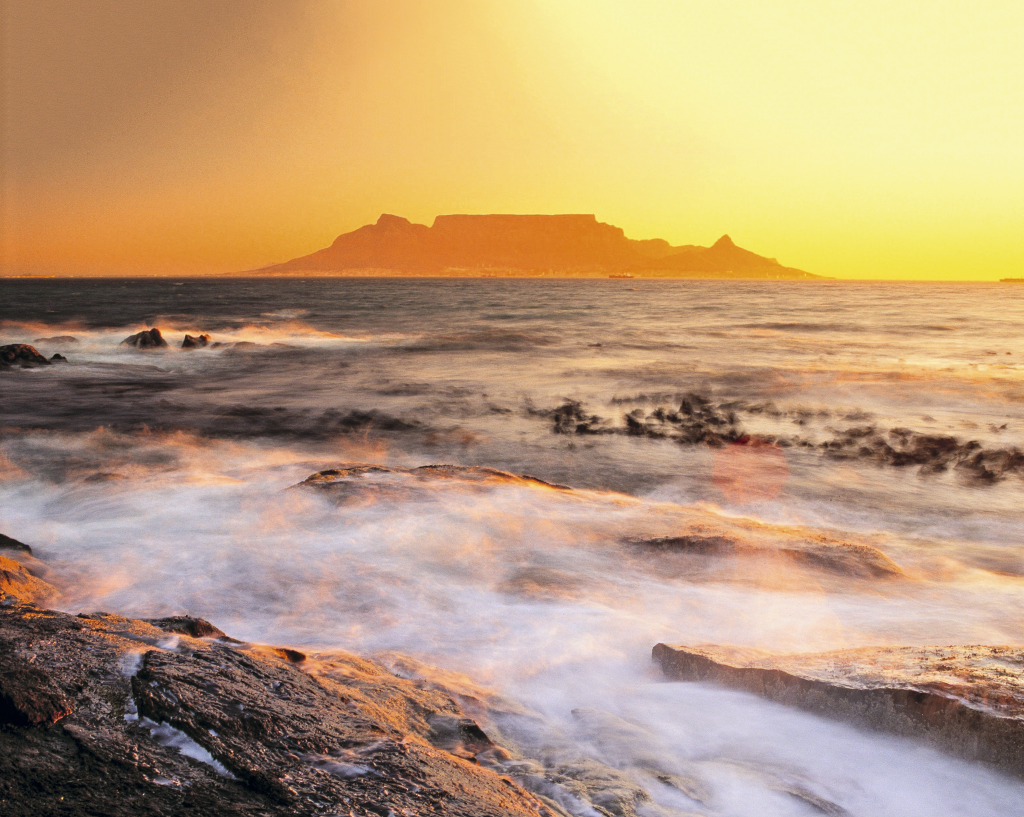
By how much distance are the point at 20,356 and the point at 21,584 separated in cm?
1843

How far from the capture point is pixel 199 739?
2.26 m

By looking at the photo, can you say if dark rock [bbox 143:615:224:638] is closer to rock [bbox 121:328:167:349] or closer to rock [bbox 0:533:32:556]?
rock [bbox 0:533:32:556]

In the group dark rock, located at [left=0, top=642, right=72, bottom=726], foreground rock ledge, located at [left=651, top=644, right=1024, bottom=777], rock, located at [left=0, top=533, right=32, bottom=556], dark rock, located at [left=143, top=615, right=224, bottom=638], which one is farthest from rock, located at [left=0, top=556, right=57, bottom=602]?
foreground rock ledge, located at [left=651, top=644, right=1024, bottom=777]

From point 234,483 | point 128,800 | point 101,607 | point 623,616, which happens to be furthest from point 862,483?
point 128,800

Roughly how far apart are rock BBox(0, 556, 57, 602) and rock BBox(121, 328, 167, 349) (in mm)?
24224

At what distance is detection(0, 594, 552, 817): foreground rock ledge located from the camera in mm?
2004

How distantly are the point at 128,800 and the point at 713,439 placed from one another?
34.0ft

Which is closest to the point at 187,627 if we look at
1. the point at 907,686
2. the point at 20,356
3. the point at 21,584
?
the point at 21,584

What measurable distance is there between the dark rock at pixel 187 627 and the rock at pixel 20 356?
63.7ft

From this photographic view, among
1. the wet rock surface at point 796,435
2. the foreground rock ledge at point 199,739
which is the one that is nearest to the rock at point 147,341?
the wet rock surface at point 796,435

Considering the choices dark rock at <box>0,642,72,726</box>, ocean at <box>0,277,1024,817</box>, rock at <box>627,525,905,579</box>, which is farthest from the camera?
rock at <box>627,525,905,579</box>

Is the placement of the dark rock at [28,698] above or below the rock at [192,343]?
below

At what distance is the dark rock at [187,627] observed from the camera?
3.29 meters

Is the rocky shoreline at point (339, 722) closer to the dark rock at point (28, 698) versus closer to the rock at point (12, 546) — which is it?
the dark rock at point (28, 698)
